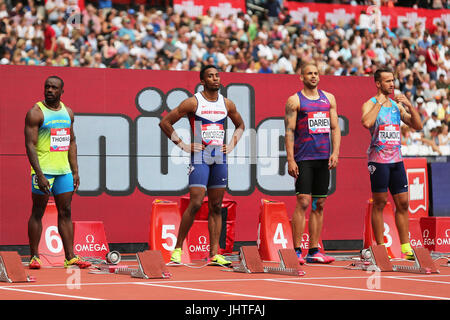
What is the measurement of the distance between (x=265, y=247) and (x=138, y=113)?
3046 mm

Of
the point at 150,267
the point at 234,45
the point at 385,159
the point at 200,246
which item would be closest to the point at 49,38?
the point at 234,45

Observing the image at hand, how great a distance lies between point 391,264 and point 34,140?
4335mm

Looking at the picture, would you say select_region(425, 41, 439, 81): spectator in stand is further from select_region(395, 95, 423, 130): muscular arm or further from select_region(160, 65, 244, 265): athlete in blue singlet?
select_region(160, 65, 244, 265): athlete in blue singlet

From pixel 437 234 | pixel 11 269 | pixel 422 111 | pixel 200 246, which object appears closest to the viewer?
pixel 11 269

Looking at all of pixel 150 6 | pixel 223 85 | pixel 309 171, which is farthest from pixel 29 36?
pixel 309 171

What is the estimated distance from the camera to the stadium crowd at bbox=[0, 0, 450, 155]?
19.1 meters

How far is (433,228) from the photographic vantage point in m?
13.2

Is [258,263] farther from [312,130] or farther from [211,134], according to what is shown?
[312,130]

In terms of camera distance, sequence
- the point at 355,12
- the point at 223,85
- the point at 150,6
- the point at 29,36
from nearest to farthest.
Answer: the point at 223,85, the point at 29,36, the point at 150,6, the point at 355,12

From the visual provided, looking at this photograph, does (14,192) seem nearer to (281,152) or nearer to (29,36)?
(281,152)

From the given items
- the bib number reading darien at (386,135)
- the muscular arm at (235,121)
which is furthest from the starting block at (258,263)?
the bib number reading darien at (386,135)

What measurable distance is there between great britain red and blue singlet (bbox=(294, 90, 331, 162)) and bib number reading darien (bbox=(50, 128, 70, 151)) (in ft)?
9.44

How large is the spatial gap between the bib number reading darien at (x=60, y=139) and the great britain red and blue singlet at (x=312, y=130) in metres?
2.88

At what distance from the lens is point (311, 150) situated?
36.6 feet
